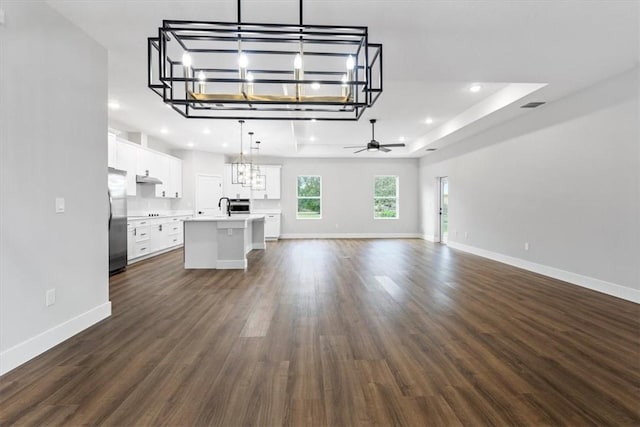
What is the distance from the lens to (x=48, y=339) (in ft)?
8.08

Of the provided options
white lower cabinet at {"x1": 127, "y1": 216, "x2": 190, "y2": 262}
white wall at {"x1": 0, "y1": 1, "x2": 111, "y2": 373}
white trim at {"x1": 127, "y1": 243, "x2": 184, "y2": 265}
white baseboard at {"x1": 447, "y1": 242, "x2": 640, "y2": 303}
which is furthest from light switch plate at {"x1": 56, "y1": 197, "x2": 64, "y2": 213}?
white baseboard at {"x1": 447, "y1": 242, "x2": 640, "y2": 303}

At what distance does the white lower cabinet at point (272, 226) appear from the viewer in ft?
33.3

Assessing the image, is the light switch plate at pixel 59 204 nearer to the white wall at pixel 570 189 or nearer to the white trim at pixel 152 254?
the white trim at pixel 152 254

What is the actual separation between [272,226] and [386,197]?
13.5 ft

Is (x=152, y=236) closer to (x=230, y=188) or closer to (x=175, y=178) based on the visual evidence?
(x=175, y=178)

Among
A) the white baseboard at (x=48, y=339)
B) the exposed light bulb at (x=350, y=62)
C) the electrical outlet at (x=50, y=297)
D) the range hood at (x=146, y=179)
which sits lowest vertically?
the white baseboard at (x=48, y=339)

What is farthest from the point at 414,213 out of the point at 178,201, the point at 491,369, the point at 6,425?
the point at 6,425

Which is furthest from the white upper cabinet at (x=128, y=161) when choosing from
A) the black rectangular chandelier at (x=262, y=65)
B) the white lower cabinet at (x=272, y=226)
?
the white lower cabinet at (x=272, y=226)

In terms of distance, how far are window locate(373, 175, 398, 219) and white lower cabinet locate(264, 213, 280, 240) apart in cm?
341

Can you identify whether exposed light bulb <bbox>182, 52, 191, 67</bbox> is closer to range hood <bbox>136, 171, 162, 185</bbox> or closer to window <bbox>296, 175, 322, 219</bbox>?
range hood <bbox>136, 171, 162, 185</bbox>

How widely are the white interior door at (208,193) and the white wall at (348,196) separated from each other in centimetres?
215

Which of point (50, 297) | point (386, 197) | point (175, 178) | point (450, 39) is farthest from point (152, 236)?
point (386, 197)

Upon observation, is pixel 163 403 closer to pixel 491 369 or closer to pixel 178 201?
pixel 491 369

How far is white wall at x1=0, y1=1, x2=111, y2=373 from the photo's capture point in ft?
7.11
